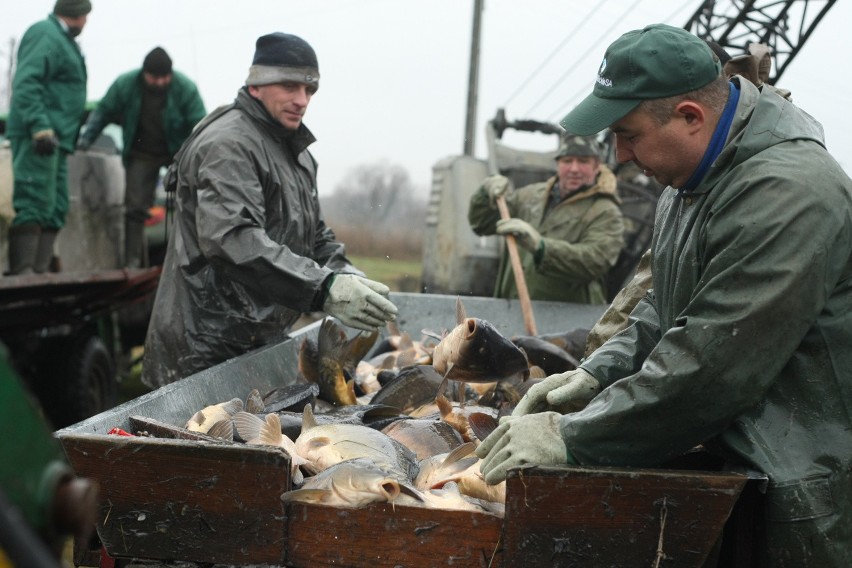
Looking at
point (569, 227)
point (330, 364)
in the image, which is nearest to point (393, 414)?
point (330, 364)

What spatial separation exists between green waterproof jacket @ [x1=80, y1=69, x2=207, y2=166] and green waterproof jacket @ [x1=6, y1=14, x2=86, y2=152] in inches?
42.3

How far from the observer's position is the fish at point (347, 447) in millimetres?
3006

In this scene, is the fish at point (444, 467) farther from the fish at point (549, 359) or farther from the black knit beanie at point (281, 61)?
the black knit beanie at point (281, 61)

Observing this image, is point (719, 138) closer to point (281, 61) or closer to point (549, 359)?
point (549, 359)

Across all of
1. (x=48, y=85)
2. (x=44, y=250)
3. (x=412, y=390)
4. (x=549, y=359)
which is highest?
(x=48, y=85)

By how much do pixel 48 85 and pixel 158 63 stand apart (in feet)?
4.47

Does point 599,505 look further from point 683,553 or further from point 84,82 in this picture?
point 84,82

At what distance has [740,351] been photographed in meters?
2.29

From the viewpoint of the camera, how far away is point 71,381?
775cm

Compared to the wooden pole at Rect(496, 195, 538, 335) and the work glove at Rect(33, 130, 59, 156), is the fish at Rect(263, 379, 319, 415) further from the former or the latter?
the work glove at Rect(33, 130, 59, 156)

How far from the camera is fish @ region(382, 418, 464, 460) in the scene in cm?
339

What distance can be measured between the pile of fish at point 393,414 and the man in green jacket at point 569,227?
1.74m

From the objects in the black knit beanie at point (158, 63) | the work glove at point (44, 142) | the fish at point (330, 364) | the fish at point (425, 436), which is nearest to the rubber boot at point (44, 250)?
the work glove at point (44, 142)

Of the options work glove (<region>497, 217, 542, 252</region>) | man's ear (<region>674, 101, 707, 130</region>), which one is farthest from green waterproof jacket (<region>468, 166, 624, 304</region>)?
man's ear (<region>674, 101, 707, 130</region>)
